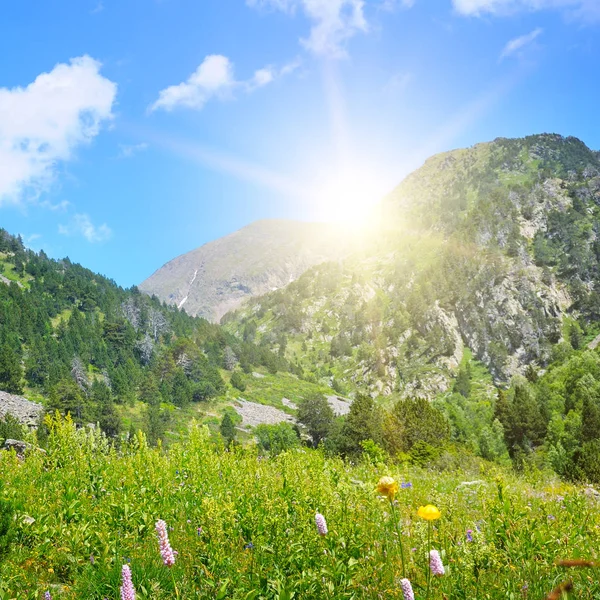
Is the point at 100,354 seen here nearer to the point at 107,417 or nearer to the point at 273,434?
the point at 107,417

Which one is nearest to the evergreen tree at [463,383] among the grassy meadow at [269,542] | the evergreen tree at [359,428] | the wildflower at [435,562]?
the evergreen tree at [359,428]

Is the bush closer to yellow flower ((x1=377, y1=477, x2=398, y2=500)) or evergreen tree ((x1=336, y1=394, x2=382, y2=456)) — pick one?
yellow flower ((x1=377, y1=477, x2=398, y2=500))

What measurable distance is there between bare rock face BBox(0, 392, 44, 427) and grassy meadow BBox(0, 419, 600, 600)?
2267 inches

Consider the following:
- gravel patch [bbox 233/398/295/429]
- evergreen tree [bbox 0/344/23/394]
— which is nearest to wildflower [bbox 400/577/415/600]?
gravel patch [bbox 233/398/295/429]

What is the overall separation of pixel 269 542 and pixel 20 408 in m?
71.0

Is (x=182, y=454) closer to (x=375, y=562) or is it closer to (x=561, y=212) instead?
(x=375, y=562)

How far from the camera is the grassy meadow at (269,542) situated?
3934 mm

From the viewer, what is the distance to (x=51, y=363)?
271 ft

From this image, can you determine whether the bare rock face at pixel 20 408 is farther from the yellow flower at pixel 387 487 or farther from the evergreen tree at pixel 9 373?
the yellow flower at pixel 387 487

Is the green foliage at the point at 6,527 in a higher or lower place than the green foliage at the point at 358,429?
higher

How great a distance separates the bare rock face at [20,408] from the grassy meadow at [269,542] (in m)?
57.6

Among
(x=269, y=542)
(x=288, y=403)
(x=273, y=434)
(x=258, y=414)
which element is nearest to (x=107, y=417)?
(x=273, y=434)

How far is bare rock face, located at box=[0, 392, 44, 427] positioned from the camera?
56.0 meters

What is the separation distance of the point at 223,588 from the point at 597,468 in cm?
3453
